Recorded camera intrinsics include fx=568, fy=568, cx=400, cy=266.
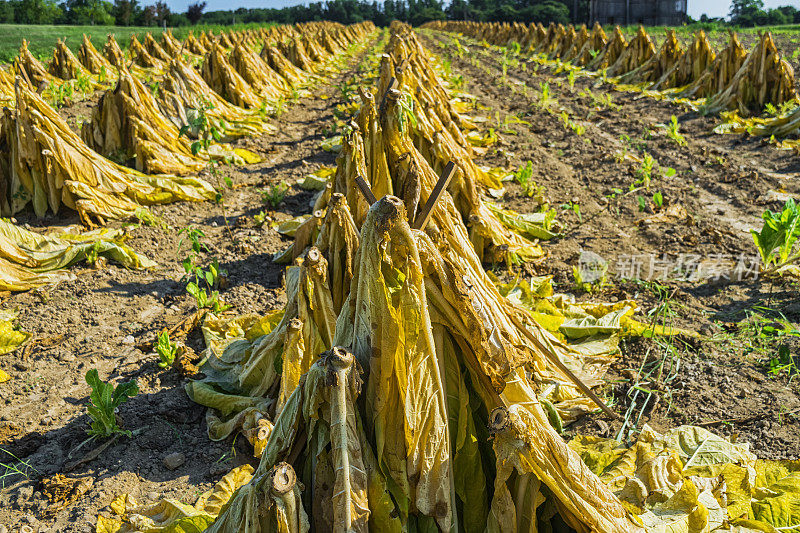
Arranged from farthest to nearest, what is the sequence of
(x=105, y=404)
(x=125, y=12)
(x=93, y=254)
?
(x=125, y=12) < (x=93, y=254) < (x=105, y=404)

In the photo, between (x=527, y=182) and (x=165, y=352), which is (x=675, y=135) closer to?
(x=527, y=182)

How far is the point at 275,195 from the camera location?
746 cm

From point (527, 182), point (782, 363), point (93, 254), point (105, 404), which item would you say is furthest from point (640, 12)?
point (105, 404)

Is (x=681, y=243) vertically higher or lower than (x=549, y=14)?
lower

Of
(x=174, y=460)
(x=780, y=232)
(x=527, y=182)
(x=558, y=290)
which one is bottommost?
(x=174, y=460)

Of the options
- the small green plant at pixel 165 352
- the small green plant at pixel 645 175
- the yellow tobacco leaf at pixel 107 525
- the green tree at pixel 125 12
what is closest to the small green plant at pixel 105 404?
the small green plant at pixel 165 352

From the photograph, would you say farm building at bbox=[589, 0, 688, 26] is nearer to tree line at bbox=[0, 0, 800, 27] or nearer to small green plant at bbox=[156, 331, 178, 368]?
tree line at bbox=[0, 0, 800, 27]

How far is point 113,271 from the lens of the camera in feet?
18.9

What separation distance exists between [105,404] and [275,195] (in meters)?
4.37

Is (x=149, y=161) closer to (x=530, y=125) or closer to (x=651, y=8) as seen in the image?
(x=530, y=125)

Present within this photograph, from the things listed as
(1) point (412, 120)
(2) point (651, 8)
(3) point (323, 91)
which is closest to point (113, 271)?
(1) point (412, 120)

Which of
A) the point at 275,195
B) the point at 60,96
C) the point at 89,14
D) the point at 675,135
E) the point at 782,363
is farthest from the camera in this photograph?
the point at 89,14

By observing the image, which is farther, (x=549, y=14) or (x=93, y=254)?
(x=549, y=14)

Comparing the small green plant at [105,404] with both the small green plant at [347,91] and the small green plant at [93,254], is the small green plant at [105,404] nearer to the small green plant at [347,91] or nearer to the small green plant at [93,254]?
the small green plant at [93,254]
